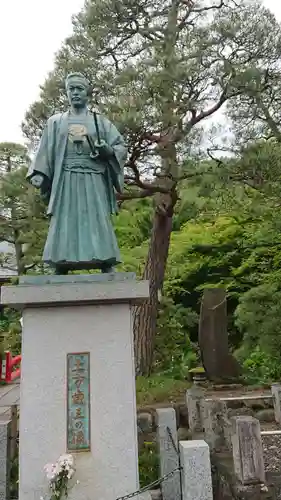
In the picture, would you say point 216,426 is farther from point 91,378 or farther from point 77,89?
point 77,89

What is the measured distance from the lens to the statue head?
13.5 ft

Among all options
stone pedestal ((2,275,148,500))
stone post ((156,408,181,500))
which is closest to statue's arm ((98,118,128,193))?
stone pedestal ((2,275,148,500))

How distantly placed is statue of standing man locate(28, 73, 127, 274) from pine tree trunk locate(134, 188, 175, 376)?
441 cm

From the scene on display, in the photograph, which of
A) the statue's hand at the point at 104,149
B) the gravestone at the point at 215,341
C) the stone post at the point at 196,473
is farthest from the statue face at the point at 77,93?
the gravestone at the point at 215,341

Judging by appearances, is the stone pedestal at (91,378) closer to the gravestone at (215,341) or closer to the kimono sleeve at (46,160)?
the kimono sleeve at (46,160)

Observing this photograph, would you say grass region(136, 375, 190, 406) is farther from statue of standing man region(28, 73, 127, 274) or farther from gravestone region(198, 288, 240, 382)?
statue of standing man region(28, 73, 127, 274)

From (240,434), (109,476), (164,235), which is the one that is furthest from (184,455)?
(164,235)

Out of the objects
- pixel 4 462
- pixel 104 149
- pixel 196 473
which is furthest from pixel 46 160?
pixel 196 473

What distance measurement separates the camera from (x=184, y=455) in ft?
10.4

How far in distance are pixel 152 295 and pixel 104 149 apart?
532 centimetres

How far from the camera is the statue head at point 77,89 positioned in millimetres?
4109

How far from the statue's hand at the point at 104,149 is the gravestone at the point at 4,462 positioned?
2522 mm

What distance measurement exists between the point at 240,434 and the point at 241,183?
4.43m

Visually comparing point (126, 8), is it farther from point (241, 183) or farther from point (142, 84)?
point (241, 183)
